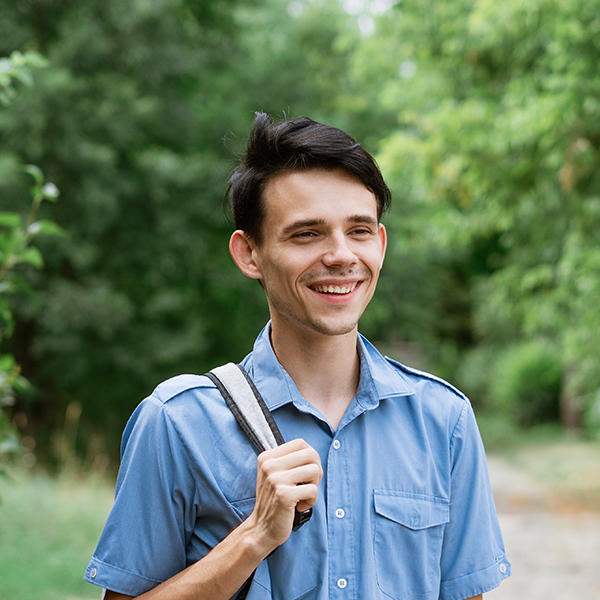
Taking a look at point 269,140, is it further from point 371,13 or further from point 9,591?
point 371,13

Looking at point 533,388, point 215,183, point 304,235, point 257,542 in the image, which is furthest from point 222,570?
point 533,388

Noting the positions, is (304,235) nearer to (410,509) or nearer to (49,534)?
(410,509)

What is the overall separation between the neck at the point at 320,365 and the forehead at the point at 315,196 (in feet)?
0.97

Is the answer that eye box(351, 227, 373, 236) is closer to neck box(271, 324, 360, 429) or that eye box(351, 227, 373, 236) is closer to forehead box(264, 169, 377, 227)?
forehead box(264, 169, 377, 227)

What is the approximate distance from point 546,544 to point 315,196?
7.38m

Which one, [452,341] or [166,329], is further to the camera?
[452,341]

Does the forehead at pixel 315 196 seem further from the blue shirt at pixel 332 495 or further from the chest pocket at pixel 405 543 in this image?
the chest pocket at pixel 405 543

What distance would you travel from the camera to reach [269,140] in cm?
177

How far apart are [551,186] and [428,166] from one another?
1.36 metres

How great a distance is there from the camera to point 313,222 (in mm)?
1684

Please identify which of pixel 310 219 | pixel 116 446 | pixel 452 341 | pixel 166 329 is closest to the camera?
pixel 310 219

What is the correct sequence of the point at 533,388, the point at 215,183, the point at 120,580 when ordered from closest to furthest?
the point at 120,580 → the point at 215,183 → the point at 533,388

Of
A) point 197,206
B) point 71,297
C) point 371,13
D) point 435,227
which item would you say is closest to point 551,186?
point 435,227

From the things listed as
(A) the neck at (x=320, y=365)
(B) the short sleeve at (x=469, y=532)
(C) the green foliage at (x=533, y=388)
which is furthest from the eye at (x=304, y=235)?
(C) the green foliage at (x=533, y=388)
